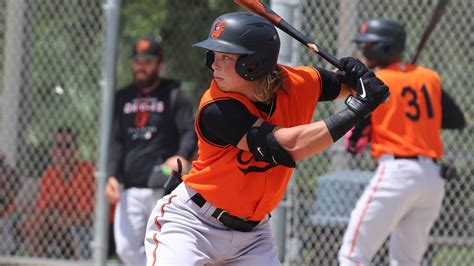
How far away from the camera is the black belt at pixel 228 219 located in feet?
13.2

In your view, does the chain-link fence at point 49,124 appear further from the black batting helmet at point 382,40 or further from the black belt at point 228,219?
the black belt at point 228,219

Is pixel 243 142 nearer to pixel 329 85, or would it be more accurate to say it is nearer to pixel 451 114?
pixel 329 85

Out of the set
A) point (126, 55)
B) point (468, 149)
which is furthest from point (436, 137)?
point (126, 55)

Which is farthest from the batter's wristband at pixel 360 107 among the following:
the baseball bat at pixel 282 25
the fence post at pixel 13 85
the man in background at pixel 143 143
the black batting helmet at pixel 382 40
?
the fence post at pixel 13 85

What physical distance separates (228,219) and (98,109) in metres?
4.65

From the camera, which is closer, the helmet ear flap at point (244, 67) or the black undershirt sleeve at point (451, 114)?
the helmet ear flap at point (244, 67)

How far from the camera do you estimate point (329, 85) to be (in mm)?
4246

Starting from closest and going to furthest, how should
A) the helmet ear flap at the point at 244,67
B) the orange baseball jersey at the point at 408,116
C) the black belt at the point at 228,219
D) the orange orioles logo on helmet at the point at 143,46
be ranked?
the helmet ear flap at the point at 244,67, the black belt at the point at 228,219, the orange baseball jersey at the point at 408,116, the orange orioles logo on helmet at the point at 143,46

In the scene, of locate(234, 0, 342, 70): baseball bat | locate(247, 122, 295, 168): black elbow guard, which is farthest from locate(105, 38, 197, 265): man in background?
locate(247, 122, 295, 168): black elbow guard

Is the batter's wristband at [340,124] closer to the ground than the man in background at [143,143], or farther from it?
farther from it

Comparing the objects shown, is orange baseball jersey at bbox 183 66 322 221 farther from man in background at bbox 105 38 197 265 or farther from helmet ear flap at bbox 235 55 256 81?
man in background at bbox 105 38 197 265

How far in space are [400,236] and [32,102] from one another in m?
3.73

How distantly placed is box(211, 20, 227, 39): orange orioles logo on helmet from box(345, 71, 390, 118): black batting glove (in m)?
0.63

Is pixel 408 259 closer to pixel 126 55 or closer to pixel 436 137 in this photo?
pixel 436 137
